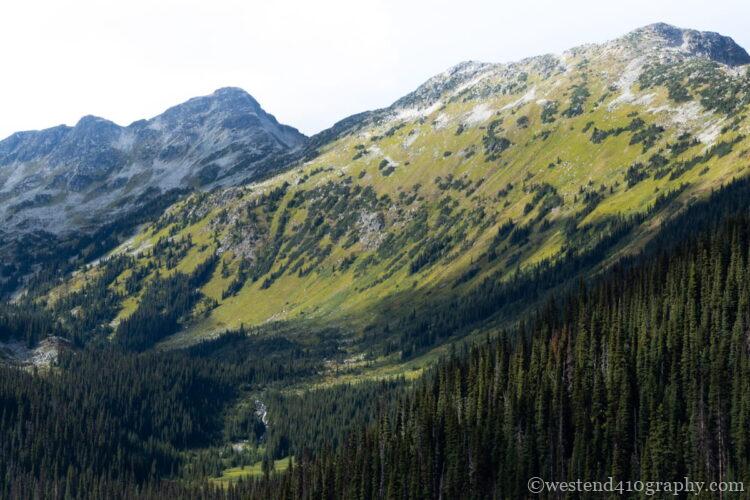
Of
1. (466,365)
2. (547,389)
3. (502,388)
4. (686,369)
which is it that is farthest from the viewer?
(466,365)

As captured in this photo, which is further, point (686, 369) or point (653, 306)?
point (653, 306)

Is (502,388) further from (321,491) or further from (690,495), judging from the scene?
(690,495)

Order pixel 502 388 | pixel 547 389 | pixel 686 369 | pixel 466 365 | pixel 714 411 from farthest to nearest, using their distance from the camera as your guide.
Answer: pixel 466 365 → pixel 502 388 → pixel 547 389 → pixel 686 369 → pixel 714 411

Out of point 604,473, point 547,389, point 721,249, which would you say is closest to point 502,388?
point 547,389

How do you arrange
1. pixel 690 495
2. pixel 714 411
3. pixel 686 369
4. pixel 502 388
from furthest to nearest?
pixel 502 388 < pixel 686 369 < pixel 714 411 < pixel 690 495

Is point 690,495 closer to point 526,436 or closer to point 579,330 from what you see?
point 526,436

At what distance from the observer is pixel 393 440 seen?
166 meters

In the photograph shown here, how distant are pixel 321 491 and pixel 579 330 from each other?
6460 cm

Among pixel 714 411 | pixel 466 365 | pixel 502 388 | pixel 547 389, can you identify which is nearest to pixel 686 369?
pixel 714 411

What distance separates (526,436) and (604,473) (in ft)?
63.3

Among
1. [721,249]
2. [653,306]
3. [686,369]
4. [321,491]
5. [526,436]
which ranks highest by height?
[721,249]

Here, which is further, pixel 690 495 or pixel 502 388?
pixel 502 388

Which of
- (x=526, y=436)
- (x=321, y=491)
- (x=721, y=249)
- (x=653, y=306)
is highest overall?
(x=721, y=249)

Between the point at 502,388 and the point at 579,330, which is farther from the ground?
the point at 579,330
